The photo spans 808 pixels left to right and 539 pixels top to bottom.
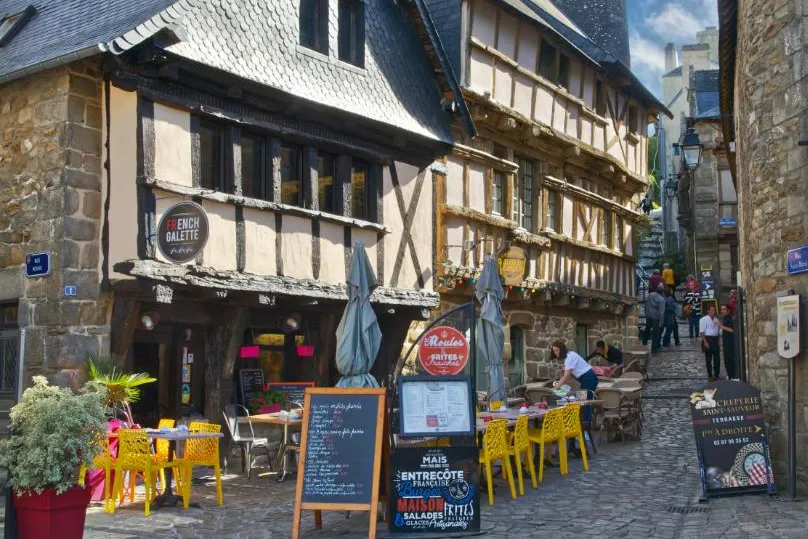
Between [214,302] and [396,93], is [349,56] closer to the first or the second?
[396,93]

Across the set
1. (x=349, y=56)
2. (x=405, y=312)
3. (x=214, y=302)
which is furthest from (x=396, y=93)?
(x=214, y=302)

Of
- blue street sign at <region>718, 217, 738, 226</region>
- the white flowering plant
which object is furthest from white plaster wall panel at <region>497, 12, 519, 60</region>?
blue street sign at <region>718, 217, 738, 226</region>

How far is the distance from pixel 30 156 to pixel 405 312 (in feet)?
18.8

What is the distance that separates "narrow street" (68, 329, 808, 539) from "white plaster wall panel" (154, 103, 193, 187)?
129 inches

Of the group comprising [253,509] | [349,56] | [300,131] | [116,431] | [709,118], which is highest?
[709,118]

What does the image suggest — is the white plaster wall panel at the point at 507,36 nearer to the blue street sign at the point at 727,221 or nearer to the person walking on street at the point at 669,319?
the person walking on street at the point at 669,319

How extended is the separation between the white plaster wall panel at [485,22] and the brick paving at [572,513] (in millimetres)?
7254

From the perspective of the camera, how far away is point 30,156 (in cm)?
1102

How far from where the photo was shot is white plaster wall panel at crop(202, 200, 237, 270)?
11.3 metres

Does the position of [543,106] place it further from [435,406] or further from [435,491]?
[435,491]

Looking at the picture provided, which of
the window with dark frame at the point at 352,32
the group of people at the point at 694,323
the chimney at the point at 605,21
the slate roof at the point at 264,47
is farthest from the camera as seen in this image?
the chimney at the point at 605,21

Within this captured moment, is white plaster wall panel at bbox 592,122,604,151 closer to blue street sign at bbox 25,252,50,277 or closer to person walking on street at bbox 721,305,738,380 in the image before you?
person walking on street at bbox 721,305,738,380

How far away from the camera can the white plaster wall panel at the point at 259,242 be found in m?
11.8

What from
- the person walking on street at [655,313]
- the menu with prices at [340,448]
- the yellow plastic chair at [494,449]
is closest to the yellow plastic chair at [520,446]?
the yellow plastic chair at [494,449]
